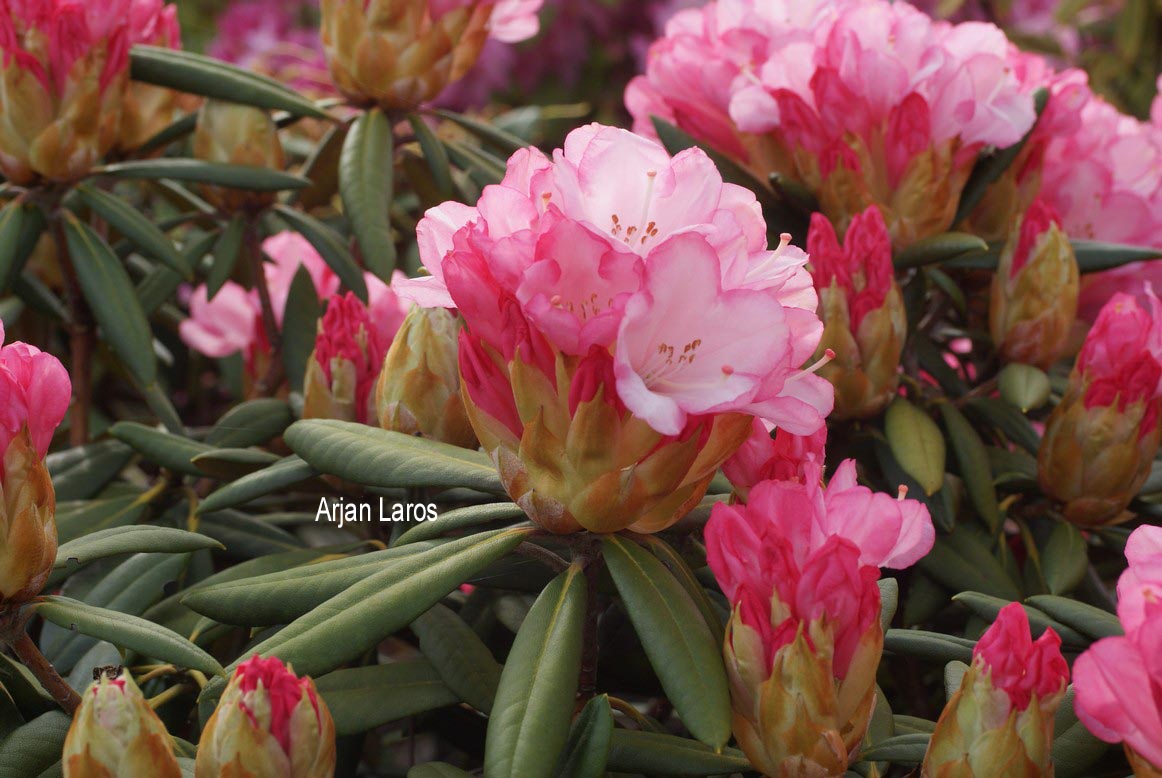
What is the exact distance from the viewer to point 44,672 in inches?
30.8

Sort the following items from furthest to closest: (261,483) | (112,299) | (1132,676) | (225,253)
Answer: (225,253) < (112,299) < (261,483) < (1132,676)

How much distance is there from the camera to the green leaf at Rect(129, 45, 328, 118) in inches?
48.9

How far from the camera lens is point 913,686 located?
1104 mm

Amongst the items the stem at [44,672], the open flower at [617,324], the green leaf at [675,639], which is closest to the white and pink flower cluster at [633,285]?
the open flower at [617,324]

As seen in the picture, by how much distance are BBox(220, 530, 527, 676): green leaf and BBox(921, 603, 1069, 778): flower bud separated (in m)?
0.28

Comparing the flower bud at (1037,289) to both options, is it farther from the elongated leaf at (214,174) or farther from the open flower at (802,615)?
the elongated leaf at (214,174)

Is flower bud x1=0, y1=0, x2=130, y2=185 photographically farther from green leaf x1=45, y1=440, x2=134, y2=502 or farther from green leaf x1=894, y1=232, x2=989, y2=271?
green leaf x1=894, y1=232, x2=989, y2=271

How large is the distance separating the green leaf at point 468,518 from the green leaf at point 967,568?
1.30 ft

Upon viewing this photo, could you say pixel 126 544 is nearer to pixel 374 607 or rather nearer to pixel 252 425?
pixel 374 607

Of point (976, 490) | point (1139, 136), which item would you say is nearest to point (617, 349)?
point (976, 490)

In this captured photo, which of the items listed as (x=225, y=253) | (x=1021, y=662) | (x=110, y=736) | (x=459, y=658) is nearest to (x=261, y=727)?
(x=110, y=736)

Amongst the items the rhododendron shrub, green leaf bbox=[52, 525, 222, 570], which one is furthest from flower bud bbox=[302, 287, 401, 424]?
green leaf bbox=[52, 525, 222, 570]

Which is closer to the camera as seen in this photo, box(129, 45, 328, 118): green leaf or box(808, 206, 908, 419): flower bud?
box(808, 206, 908, 419): flower bud

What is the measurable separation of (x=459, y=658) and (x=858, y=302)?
17.5 inches
